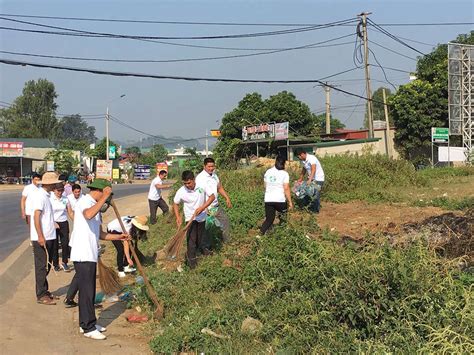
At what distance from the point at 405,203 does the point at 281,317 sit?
8511 millimetres

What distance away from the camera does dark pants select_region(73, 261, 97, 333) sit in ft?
17.5

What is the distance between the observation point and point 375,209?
1145cm

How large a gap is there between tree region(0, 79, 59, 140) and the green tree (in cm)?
3225

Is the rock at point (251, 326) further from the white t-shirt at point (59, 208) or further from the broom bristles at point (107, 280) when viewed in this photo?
the white t-shirt at point (59, 208)

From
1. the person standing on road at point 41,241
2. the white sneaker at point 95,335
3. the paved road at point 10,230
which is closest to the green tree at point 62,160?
the paved road at point 10,230

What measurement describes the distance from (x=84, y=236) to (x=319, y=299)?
8.69 feet

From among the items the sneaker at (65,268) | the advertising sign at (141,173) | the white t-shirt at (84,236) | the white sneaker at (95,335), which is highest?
the advertising sign at (141,173)

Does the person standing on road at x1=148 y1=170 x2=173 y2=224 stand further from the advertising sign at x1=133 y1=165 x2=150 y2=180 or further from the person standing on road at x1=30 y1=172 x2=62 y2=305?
the advertising sign at x1=133 y1=165 x2=150 y2=180

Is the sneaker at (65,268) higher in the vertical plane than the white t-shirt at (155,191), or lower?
lower

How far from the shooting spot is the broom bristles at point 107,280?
6.49 m

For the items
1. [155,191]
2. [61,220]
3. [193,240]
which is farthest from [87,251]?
[155,191]

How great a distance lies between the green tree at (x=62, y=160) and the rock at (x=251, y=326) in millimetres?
48684

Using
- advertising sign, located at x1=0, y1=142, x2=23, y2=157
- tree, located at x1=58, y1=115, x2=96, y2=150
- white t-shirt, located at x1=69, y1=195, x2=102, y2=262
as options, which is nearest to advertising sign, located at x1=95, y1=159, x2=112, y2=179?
advertising sign, located at x1=0, y1=142, x2=23, y2=157

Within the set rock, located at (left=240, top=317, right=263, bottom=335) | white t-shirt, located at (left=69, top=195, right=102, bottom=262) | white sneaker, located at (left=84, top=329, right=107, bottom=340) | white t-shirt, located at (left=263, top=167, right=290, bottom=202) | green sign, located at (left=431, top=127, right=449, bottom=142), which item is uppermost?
green sign, located at (left=431, top=127, right=449, bottom=142)
